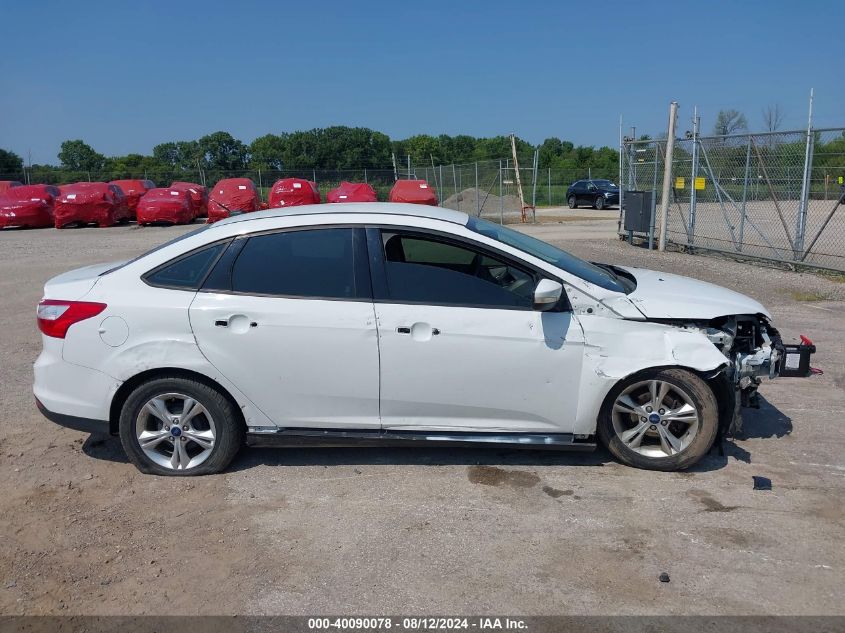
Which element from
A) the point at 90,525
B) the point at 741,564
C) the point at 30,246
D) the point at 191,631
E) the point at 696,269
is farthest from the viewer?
the point at 30,246

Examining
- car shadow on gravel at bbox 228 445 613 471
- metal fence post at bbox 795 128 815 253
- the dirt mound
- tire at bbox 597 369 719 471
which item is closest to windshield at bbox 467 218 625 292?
tire at bbox 597 369 719 471

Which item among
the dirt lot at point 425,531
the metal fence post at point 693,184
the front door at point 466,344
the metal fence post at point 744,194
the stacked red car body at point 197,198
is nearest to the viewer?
the dirt lot at point 425,531

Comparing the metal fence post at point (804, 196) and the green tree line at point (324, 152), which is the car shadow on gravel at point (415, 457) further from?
the green tree line at point (324, 152)

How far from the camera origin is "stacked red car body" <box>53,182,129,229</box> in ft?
86.4

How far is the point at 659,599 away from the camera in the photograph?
3.32 m

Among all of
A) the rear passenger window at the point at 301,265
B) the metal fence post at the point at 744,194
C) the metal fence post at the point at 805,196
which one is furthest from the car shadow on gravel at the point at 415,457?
the metal fence post at the point at 744,194

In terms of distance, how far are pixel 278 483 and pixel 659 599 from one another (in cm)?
236

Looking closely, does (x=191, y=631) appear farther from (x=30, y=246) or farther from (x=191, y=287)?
(x=30, y=246)

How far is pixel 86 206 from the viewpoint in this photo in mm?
26562

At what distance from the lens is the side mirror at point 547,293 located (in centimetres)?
425

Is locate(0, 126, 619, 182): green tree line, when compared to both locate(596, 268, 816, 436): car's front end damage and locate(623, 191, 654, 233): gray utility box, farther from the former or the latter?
locate(596, 268, 816, 436): car's front end damage

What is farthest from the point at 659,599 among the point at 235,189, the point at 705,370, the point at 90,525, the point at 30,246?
the point at 235,189

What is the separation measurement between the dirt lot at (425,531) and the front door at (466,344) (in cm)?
44

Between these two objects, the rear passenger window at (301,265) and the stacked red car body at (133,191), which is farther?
the stacked red car body at (133,191)
